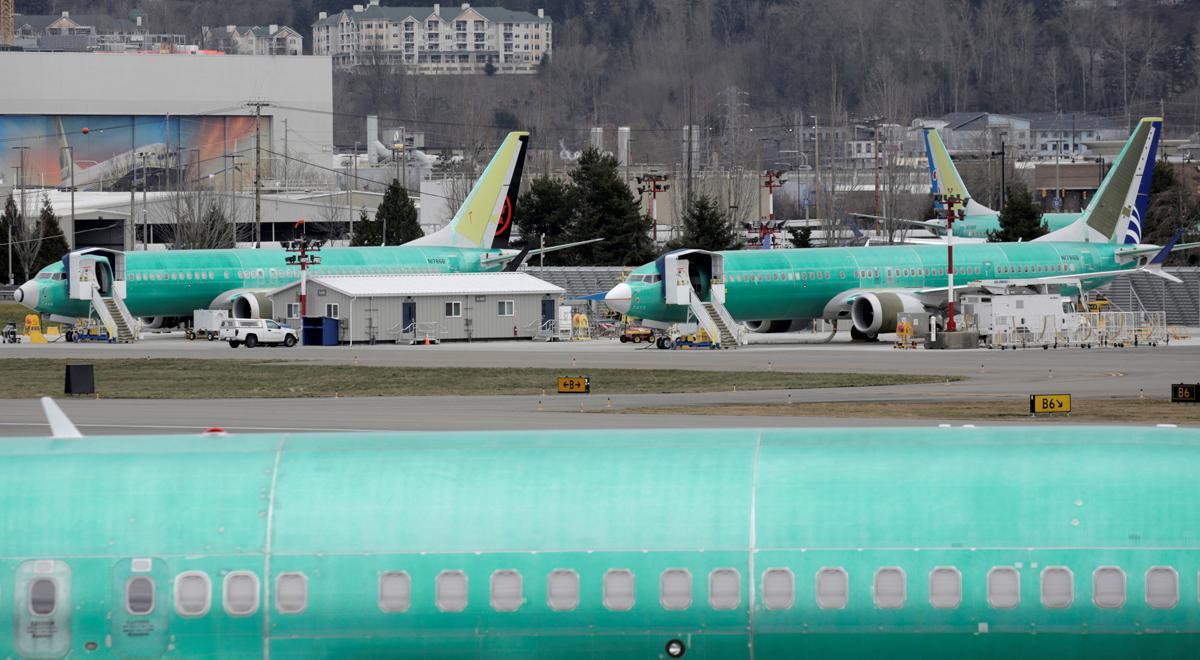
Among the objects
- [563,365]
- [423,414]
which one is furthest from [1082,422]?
[563,365]

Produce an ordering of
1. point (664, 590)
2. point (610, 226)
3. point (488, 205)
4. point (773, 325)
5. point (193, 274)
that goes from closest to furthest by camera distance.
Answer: point (664, 590) → point (773, 325) → point (193, 274) → point (488, 205) → point (610, 226)

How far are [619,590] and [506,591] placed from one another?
79 centimetres

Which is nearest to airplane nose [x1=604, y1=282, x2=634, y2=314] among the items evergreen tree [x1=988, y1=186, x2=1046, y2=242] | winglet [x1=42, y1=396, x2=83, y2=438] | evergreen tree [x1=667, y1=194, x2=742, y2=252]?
evergreen tree [x1=667, y1=194, x2=742, y2=252]

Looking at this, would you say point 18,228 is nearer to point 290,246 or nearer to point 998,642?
point 290,246

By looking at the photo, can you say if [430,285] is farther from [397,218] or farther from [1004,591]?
[1004,591]

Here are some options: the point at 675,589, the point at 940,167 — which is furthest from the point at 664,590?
the point at 940,167

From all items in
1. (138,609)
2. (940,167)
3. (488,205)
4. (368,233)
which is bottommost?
(138,609)

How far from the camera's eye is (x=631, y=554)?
11.9m

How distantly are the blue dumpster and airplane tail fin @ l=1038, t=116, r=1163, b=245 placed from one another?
36.8m

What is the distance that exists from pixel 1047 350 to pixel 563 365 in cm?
2203

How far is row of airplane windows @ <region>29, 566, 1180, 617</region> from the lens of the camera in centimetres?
1168

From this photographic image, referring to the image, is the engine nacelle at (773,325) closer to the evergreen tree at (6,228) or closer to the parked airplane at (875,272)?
the parked airplane at (875,272)

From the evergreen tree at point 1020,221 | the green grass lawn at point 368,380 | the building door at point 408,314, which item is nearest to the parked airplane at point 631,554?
the green grass lawn at point 368,380

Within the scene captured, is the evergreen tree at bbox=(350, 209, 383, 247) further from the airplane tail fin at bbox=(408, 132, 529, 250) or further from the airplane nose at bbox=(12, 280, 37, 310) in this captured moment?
the airplane nose at bbox=(12, 280, 37, 310)
